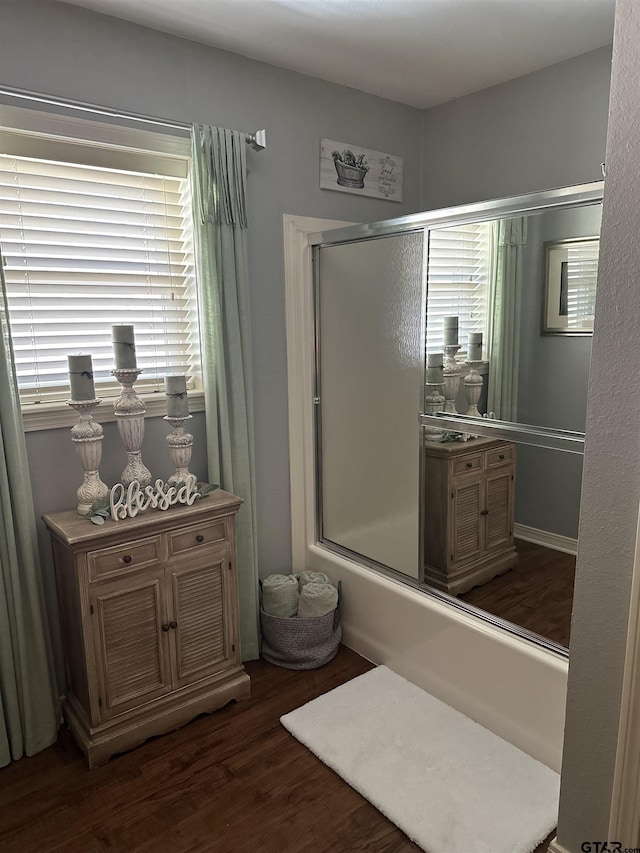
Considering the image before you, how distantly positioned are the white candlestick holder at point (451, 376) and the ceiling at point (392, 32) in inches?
47.5

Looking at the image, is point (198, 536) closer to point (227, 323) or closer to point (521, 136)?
point (227, 323)

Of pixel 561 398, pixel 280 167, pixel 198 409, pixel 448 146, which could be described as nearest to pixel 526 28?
pixel 448 146

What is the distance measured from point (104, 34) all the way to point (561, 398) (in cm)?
206

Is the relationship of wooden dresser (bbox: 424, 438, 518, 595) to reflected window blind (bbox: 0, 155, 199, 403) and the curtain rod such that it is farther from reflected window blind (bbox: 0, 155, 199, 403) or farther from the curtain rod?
the curtain rod

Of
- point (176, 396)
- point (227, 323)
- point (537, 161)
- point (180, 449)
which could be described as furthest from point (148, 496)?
point (537, 161)

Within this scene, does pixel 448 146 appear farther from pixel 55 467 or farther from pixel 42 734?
A: pixel 42 734

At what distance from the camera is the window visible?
7.18 feet

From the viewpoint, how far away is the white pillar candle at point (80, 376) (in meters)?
2.15

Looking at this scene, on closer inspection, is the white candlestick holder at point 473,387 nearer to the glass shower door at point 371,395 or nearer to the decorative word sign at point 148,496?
the glass shower door at point 371,395

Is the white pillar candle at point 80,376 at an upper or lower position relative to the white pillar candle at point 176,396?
upper

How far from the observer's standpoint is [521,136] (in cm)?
277

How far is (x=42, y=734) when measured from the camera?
7.28 feet

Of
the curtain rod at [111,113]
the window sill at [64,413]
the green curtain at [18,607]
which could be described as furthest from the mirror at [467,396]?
the green curtain at [18,607]

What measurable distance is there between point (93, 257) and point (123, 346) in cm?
40
